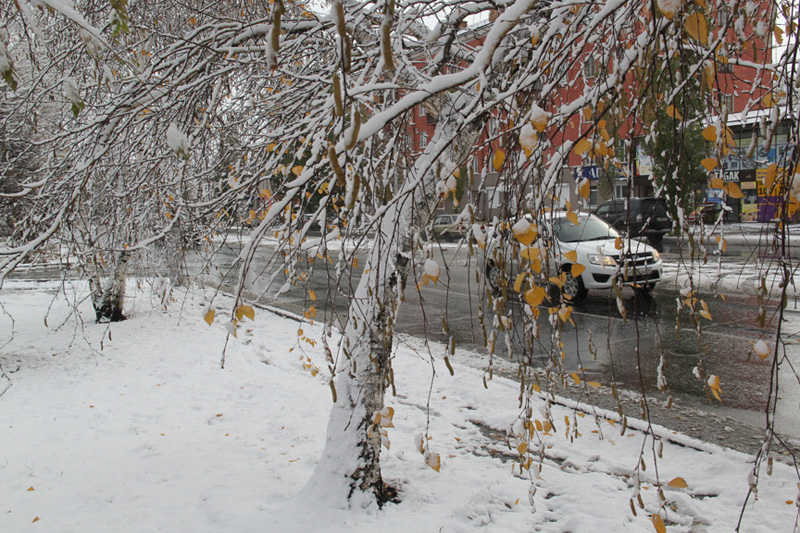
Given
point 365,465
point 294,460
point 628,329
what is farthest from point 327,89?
point 628,329

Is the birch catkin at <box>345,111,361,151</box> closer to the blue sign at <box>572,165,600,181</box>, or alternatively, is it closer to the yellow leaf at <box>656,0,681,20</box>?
the yellow leaf at <box>656,0,681,20</box>

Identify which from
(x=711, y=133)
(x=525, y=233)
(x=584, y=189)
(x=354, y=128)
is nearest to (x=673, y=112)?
(x=711, y=133)

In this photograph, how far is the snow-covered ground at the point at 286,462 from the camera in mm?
3316

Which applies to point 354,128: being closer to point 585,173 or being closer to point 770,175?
point 770,175

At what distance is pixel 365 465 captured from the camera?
3514 millimetres

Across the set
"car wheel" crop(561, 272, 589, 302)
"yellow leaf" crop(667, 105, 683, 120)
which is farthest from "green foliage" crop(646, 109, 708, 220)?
"car wheel" crop(561, 272, 589, 302)

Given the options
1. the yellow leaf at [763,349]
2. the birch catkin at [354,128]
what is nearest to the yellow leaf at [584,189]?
the yellow leaf at [763,349]

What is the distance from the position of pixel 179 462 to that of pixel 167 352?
352 cm

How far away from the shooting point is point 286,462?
13.8ft

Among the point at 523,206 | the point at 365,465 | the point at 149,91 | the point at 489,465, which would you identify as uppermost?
the point at 149,91

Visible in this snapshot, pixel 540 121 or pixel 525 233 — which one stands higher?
pixel 540 121

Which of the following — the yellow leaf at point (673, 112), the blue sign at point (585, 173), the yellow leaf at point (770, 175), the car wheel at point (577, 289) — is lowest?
the car wheel at point (577, 289)

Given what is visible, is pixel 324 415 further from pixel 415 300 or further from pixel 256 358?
pixel 415 300

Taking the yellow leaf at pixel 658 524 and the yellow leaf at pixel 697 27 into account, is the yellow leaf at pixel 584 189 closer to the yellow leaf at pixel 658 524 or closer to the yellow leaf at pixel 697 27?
the yellow leaf at pixel 697 27
